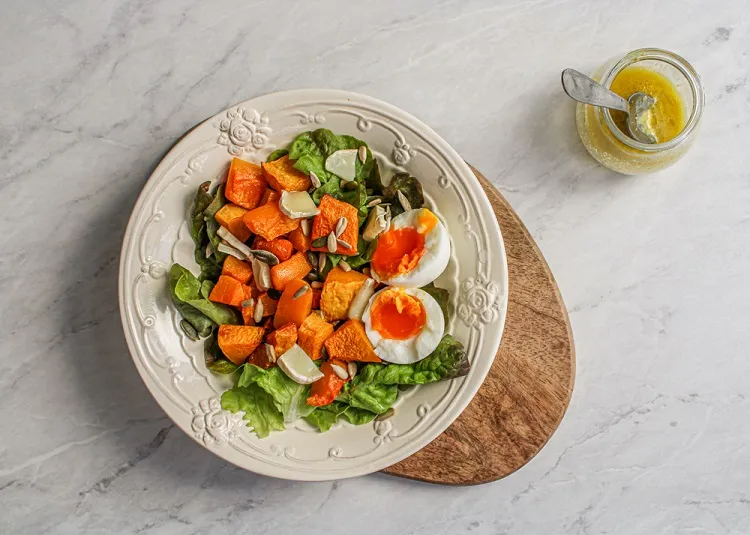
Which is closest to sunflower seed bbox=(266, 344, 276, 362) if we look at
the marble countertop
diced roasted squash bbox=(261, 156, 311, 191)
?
diced roasted squash bbox=(261, 156, 311, 191)

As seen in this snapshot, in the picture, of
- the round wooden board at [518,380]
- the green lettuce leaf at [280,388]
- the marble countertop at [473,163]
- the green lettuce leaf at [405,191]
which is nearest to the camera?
the green lettuce leaf at [280,388]

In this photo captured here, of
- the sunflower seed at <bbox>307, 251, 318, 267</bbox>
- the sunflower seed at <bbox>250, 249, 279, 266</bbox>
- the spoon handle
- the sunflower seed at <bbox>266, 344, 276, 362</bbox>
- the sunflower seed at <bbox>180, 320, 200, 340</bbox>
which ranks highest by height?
the spoon handle

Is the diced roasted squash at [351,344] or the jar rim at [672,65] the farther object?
the jar rim at [672,65]

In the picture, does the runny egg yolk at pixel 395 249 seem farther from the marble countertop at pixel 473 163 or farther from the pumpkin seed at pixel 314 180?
the marble countertop at pixel 473 163

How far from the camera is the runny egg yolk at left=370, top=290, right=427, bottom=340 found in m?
2.24

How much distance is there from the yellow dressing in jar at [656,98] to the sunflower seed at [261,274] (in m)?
1.48

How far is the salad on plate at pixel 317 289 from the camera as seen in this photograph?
2.24 m

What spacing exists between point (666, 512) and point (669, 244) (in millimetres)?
1182

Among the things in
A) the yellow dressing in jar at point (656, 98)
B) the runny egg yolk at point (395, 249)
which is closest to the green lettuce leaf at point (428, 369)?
the runny egg yolk at point (395, 249)

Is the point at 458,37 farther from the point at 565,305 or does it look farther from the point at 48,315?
the point at 48,315

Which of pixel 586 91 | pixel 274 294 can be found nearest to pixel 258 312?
pixel 274 294

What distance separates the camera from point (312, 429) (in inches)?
91.4

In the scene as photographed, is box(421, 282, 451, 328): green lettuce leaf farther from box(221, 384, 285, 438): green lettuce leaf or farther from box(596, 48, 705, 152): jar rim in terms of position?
box(596, 48, 705, 152): jar rim

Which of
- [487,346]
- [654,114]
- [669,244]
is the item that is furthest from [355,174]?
[669,244]
